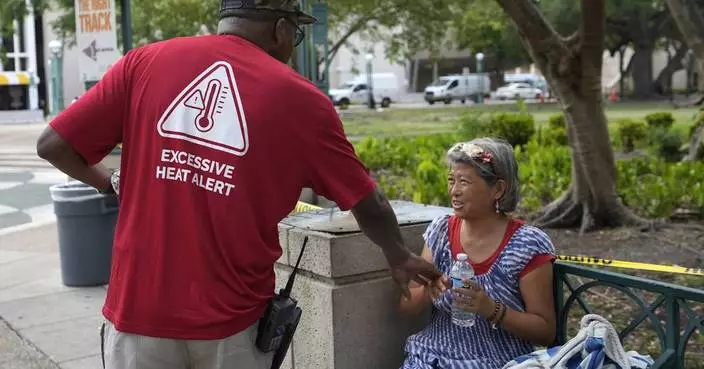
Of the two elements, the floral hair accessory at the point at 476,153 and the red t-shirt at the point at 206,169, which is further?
the floral hair accessory at the point at 476,153

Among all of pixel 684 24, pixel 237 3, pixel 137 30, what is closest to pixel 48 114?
pixel 137 30

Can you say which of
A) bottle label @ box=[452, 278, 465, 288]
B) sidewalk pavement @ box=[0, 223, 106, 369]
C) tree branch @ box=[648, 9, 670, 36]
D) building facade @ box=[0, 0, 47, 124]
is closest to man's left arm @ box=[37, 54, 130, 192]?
bottle label @ box=[452, 278, 465, 288]

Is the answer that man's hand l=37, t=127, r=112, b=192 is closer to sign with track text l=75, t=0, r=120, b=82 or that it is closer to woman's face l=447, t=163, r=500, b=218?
woman's face l=447, t=163, r=500, b=218

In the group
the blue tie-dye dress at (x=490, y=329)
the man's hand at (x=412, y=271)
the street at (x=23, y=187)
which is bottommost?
the street at (x=23, y=187)

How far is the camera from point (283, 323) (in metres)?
2.43

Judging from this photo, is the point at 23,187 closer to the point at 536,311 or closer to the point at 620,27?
the point at 536,311

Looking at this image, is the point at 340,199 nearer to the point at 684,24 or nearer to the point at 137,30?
the point at 684,24

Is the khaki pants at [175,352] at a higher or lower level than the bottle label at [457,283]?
lower

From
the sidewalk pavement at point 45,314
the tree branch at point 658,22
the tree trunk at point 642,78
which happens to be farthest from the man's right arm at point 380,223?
the tree trunk at point 642,78

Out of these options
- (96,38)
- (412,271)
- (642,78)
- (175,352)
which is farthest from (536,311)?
(642,78)

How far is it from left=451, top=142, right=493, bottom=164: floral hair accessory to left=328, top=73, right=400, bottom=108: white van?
5220 cm

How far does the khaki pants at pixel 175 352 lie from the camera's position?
2.28 m

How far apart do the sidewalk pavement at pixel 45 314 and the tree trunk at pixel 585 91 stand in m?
4.57

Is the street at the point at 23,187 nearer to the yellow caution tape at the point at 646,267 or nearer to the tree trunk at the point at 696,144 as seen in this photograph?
the yellow caution tape at the point at 646,267
